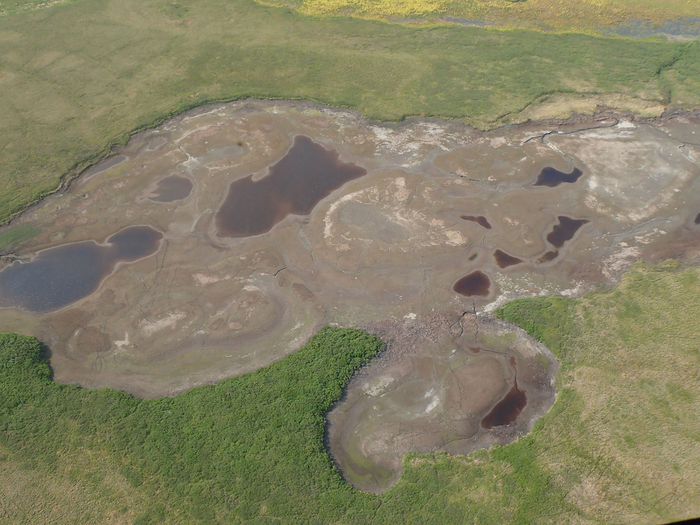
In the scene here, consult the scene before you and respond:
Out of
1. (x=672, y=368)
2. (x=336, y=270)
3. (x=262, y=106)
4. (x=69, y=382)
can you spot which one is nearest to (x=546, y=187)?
(x=672, y=368)

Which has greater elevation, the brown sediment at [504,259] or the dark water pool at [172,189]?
the dark water pool at [172,189]

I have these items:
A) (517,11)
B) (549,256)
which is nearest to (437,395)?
(549,256)

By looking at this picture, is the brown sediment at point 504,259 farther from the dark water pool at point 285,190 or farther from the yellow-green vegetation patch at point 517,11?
the yellow-green vegetation patch at point 517,11

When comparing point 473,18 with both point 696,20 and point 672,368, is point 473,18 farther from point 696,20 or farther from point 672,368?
A: point 672,368

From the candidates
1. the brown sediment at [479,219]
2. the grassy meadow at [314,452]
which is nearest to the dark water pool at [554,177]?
the brown sediment at [479,219]

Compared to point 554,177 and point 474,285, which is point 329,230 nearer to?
point 474,285

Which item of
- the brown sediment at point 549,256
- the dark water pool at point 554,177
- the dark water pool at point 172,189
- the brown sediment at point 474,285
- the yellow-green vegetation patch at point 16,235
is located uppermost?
the dark water pool at point 172,189
